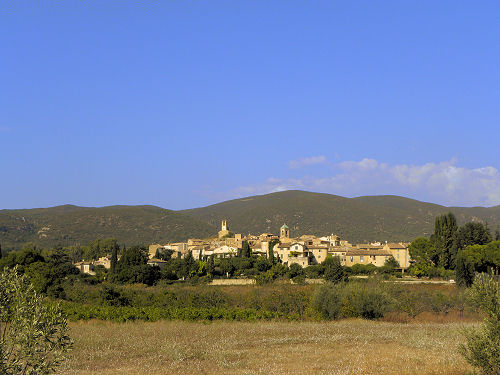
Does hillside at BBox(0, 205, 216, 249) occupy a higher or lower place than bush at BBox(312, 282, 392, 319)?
higher

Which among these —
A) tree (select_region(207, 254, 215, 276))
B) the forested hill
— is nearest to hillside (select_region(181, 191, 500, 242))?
the forested hill

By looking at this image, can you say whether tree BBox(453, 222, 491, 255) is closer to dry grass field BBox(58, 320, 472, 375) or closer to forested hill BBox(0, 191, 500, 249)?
dry grass field BBox(58, 320, 472, 375)

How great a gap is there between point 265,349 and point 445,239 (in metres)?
60.6

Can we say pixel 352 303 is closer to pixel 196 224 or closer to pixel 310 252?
pixel 310 252

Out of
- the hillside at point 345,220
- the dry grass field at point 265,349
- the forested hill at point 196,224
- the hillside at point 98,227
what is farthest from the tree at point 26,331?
the hillside at point 345,220

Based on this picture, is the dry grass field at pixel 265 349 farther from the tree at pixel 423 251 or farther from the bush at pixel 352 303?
the tree at pixel 423 251

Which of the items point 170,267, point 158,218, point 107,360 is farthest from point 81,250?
point 107,360

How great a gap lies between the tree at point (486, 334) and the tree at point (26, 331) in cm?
1047

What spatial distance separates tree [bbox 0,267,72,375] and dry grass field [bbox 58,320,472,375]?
8.85 m

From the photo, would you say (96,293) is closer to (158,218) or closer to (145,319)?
(145,319)

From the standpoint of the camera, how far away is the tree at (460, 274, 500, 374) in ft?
43.9

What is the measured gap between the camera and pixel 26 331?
8250 millimetres

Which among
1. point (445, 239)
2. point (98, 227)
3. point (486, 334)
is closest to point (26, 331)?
point (486, 334)

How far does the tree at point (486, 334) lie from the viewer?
1338cm
